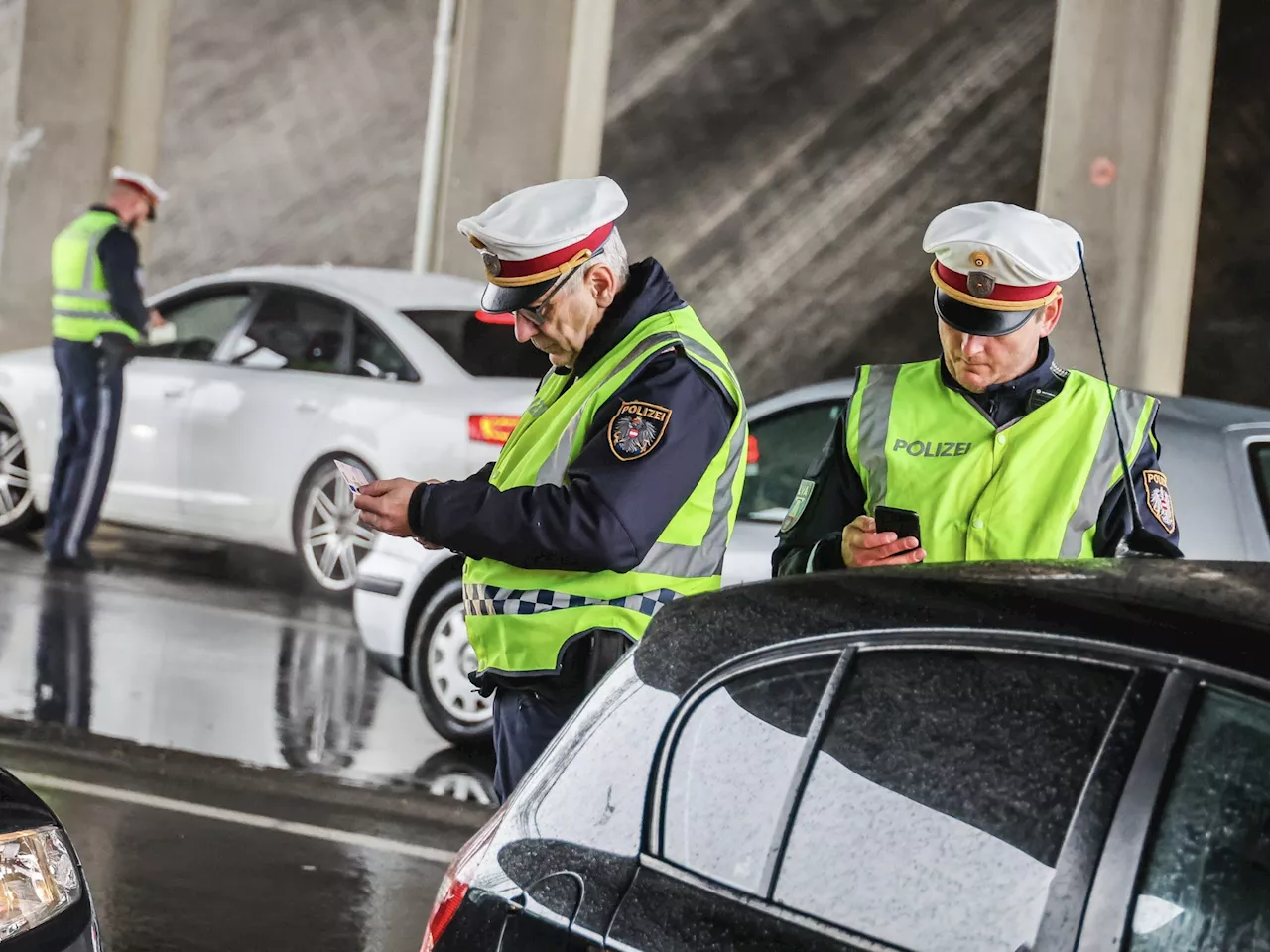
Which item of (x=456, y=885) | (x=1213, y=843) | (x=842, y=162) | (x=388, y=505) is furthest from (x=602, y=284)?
(x=842, y=162)

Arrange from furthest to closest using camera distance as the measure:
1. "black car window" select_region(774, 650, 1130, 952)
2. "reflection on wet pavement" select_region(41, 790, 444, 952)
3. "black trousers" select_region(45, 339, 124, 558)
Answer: "black trousers" select_region(45, 339, 124, 558)
"reflection on wet pavement" select_region(41, 790, 444, 952)
"black car window" select_region(774, 650, 1130, 952)

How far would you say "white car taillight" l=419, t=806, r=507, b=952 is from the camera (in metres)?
2.57

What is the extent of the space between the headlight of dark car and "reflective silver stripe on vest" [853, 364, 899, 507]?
1.54 metres

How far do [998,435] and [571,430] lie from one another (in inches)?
30.0

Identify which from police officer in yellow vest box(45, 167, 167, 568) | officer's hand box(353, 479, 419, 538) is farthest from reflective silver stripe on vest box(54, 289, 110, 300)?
officer's hand box(353, 479, 419, 538)

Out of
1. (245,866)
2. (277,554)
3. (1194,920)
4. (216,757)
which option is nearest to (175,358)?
(277,554)

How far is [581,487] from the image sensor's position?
3.31 metres

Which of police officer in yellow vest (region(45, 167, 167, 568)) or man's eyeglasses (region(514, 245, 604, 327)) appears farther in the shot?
police officer in yellow vest (region(45, 167, 167, 568))

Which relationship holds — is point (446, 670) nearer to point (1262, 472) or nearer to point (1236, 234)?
point (1262, 472)

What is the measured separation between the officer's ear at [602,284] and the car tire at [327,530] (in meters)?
6.40

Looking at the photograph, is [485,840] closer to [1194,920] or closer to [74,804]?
[1194,920]

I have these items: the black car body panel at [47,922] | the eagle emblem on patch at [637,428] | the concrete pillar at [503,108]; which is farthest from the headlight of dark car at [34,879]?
the concrete pillar at [503,108]

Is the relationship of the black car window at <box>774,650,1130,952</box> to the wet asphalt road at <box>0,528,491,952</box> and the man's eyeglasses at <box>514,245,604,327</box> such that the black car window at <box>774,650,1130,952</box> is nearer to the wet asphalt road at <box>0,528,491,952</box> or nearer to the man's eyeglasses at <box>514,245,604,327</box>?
the man's eyeglasses at <box>514,245,604,327</box>

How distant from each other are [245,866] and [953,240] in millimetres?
3045
